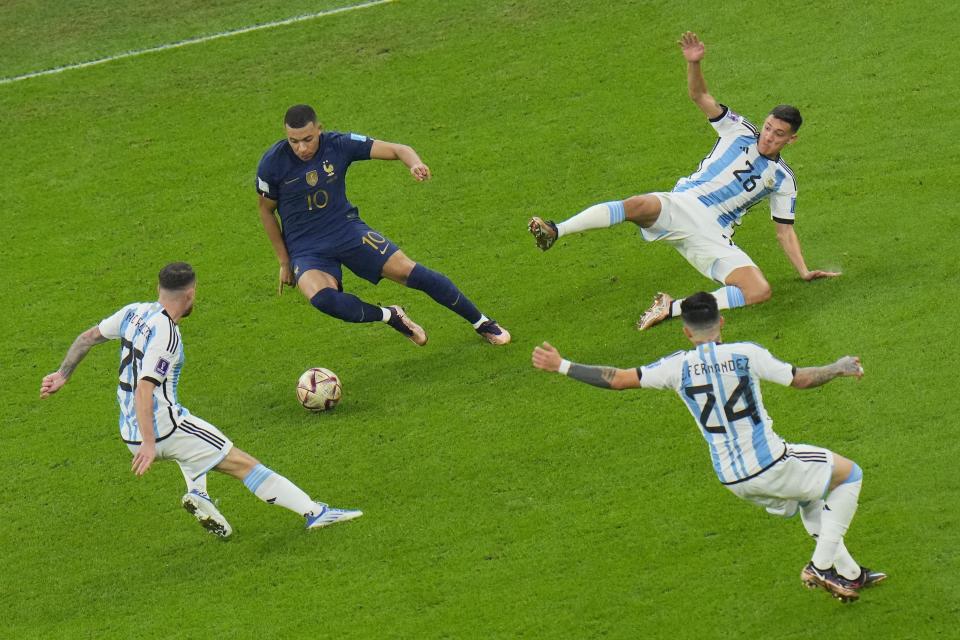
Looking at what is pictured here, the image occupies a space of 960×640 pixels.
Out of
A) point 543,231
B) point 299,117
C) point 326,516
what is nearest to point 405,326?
point 543,231

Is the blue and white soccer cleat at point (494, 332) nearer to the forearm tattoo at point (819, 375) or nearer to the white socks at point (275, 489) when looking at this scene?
the white socks at point (275, 489)

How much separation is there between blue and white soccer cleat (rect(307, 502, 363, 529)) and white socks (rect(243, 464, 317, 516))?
8 cm

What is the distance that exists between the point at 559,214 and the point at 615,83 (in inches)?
99.1

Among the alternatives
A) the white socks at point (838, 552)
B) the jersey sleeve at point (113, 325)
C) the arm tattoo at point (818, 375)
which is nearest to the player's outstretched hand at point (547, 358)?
the arm tattoo at point (818, 375)

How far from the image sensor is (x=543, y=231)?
973 centimetres

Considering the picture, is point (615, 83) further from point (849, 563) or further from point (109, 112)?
point (849, 563)

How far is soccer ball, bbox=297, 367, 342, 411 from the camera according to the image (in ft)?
32.0

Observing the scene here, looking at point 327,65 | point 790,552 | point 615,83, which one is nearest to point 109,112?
point 327,65

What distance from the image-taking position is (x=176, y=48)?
15.6 meters

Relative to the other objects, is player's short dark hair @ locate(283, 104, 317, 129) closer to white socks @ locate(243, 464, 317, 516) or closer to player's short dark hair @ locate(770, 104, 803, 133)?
white socks @ locate(243, 464, 317, 516)

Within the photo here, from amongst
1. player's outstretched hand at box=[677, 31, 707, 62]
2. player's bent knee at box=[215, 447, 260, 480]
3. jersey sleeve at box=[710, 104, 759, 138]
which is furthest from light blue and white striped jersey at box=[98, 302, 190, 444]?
jersey sleeve at box=[710, 104, 759, 138]

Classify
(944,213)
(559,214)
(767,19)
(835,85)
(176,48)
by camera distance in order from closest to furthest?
1. (944,213)
2. (559,214)
3. (835,85)
4. (767,19)
5. (176,48)

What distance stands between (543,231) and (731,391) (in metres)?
3.12

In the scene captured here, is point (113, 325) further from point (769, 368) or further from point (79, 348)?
point (769, 368)
